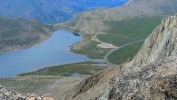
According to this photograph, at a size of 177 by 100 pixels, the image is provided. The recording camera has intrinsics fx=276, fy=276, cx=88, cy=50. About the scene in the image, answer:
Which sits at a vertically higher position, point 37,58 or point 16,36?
point 16,36

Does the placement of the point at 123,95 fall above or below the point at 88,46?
below

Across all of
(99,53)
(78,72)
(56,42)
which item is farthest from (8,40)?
(78,72)

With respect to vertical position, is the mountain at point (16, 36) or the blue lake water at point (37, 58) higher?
the mountain at point (16, 36)

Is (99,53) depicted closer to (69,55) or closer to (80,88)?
(69,55)

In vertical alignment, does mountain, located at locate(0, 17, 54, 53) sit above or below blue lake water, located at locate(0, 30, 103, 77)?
above

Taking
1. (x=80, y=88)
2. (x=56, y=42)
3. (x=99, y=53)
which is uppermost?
(x=56, y=42)

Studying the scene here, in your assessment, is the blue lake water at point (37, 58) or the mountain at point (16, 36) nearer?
the blue lake water at point (37, 58)

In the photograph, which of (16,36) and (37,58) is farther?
(16,36)

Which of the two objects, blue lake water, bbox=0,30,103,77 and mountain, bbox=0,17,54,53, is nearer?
blue lake water, bbox=0,30,103,77
